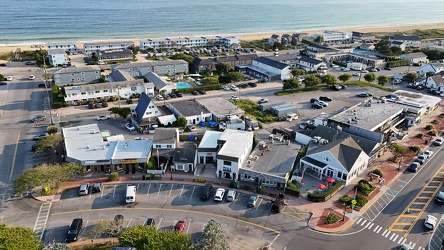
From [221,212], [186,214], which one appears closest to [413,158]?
[221,212]

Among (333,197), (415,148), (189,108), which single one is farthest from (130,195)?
(415,148)

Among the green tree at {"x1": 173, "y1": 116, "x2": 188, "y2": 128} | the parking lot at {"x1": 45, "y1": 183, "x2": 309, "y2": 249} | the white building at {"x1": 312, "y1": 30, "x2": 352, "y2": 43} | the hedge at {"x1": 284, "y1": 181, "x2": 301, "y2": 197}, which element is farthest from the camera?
the white building at {"x1": 312, "y1": 30, "x2": 352, "y2": 43}

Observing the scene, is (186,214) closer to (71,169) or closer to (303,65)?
(71,169)

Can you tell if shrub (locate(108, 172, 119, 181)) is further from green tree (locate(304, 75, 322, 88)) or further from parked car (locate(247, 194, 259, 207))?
green tree (locate(304, 75, 322, 88))

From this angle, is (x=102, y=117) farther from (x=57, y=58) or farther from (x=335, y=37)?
(x=335, y=37)

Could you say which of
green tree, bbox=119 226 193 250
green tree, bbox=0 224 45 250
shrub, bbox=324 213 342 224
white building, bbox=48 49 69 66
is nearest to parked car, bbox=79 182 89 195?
green tree, bbox=0 224 45 250
